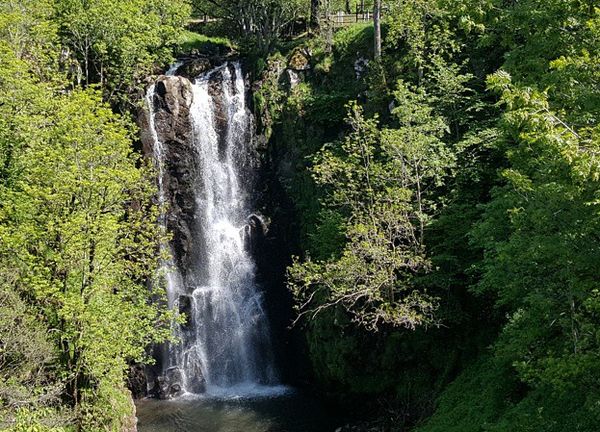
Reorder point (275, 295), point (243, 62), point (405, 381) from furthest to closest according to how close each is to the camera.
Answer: point (243, 62)
point (275, 295)
point (405, 381)

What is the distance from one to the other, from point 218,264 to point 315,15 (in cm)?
1835

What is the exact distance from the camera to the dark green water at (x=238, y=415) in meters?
21.3

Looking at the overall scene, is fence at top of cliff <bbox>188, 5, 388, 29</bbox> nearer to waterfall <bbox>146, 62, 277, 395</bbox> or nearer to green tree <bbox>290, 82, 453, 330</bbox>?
waterfall <bbox>146, 62, 277, 395</bbox>

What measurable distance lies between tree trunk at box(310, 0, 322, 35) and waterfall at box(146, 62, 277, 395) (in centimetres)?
648

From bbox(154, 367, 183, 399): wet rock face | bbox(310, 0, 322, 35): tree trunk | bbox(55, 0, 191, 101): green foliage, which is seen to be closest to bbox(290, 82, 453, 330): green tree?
bbox(154, 367, 183, 399): wet rock face

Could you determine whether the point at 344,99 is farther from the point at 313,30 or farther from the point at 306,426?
the point at 306,426

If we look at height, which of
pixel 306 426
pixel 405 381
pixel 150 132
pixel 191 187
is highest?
pixel 150 132

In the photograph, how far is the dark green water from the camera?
2131 centimetres

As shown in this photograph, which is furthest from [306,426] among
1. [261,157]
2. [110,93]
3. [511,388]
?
[110,93]

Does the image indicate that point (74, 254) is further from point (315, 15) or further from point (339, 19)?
point (339, 19)

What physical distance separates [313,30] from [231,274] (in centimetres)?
1729

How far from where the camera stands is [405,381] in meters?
20.0

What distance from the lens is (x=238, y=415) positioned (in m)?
22.3

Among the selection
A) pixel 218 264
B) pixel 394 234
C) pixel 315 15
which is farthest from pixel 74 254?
pixel 315 15
